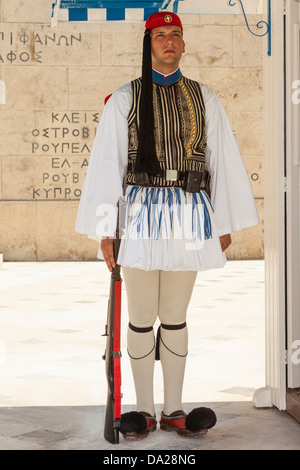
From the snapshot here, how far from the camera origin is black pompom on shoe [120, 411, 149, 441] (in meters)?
3.57

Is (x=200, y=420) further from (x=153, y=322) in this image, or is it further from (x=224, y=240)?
(x=224, y=240)

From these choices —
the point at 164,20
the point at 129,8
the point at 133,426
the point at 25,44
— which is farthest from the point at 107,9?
the point at 25,44

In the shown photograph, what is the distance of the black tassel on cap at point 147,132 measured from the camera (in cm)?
351

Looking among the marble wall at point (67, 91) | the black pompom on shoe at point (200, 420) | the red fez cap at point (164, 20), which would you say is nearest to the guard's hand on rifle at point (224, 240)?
the black pompom on shoe at point (200, 420)

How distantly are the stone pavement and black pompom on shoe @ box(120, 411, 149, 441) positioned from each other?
1.6 inches

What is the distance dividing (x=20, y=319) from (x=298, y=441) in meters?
4.44

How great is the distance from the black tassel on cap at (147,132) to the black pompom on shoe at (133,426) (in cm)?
112

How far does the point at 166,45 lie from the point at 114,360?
57.0 inches

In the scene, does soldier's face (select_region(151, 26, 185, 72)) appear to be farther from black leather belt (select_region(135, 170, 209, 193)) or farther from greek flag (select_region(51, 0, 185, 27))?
greek flag (select_region(51, 0, 185, 27))

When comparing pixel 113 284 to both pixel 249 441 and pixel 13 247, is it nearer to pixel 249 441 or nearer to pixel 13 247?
pixel 249 441

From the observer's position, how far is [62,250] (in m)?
14.2

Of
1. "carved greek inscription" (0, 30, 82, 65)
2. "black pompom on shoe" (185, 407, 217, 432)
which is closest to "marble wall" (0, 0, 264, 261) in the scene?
"carved greek inscription" (0, 30, 82, 65)

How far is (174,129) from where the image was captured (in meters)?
3.61

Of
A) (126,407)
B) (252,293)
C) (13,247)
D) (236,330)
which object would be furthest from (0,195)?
(126,407)
